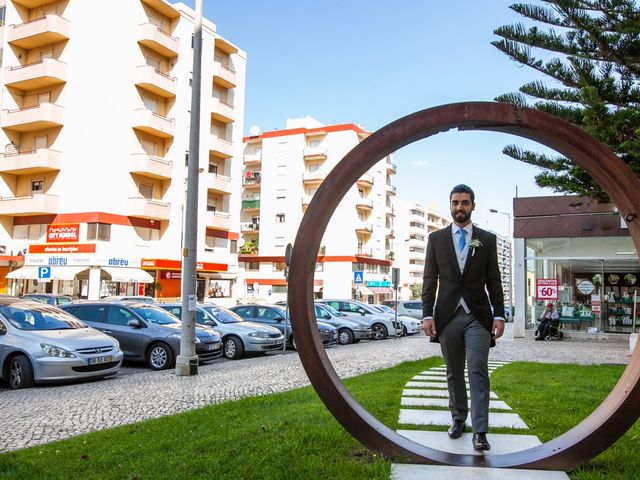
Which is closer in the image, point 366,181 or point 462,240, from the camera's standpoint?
point 462,240

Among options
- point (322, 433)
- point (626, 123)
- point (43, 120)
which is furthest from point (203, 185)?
point (322, 433)

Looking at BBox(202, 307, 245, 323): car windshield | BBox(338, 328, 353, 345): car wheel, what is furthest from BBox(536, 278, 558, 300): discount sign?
BBox(202, 307, 245, 323): car windshield

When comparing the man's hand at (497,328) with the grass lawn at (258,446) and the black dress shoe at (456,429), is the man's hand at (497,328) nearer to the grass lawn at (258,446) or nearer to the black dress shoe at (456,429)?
the black dress shoe at (456,429)

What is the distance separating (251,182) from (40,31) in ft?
109

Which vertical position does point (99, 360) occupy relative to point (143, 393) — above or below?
above

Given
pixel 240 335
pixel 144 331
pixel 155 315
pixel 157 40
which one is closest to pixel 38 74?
pixel 157 40

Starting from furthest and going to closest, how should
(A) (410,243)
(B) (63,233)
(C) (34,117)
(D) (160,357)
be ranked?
(A) (410,243)
(C) (34,117)
(B) (63,233)
(D) (160,357)

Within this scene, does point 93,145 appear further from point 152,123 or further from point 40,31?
point 40,31

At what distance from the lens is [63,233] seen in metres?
34.8

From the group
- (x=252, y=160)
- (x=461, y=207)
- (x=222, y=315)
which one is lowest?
(x=222, y=315)

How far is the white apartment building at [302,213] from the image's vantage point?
60.9 meters

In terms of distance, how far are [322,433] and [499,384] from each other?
4.39m

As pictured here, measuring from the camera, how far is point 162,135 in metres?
38.3

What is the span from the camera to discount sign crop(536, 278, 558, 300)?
23.1 m
